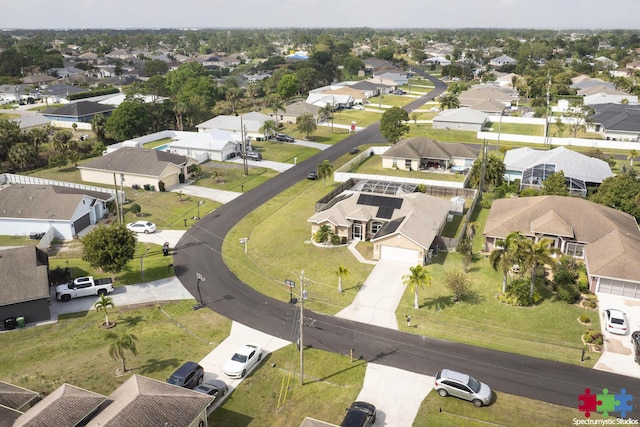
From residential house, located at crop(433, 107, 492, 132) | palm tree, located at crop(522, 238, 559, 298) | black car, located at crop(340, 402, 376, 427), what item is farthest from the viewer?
residential house, located at crop(433, 107, 492, 132)

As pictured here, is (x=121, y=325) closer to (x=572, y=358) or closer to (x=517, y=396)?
(x=517, y=396)

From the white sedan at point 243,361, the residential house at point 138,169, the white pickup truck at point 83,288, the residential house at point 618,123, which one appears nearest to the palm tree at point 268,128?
the residential house at point 138,169

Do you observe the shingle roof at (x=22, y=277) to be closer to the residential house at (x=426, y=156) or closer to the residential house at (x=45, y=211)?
the residential house at (x=45, y=211)

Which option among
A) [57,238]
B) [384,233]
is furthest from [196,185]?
[384,233]

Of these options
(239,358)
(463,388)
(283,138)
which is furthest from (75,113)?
(463,388)

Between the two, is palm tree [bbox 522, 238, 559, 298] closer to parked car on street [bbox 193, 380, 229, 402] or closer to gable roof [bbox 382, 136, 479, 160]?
parked car on street [bbox 193, 380, 229, 402]

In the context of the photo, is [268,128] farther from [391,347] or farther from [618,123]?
[618,123]

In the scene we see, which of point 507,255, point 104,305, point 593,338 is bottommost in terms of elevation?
point 593,338

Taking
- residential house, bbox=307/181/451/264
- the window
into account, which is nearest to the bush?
the window
